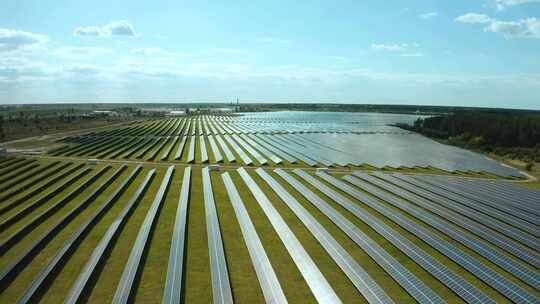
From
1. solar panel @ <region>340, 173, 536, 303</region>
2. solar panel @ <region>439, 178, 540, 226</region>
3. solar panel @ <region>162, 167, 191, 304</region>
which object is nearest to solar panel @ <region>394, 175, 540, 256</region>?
solar panel @ <region>439, 178, 540, 226</region>

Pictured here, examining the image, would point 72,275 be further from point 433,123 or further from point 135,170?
point 433,123

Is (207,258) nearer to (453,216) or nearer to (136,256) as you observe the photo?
(136,256)

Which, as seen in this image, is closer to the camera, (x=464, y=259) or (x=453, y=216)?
(x=464, y=259)

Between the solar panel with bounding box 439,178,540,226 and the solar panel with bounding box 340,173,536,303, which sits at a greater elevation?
the solar panel with bounding box 439,178,540,226

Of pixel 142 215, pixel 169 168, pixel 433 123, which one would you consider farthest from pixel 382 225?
pixel 433 123

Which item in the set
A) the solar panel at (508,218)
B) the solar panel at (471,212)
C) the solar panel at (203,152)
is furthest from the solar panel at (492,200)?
the solar panel at (203,152)

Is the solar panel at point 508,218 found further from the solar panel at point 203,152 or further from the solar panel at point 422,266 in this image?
the solar panel at point 203,152

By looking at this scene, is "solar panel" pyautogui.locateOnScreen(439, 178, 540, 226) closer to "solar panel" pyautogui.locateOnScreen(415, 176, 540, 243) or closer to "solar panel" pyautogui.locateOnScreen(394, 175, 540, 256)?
"solar panel" pyautogui.locateOnScreen(415, 176, 540, 243)

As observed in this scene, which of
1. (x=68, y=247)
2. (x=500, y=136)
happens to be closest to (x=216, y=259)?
(x=68, y=247)

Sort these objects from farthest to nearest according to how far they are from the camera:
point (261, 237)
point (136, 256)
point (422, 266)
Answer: point (261, 237)
point (136, 256)
point (422, 266)
